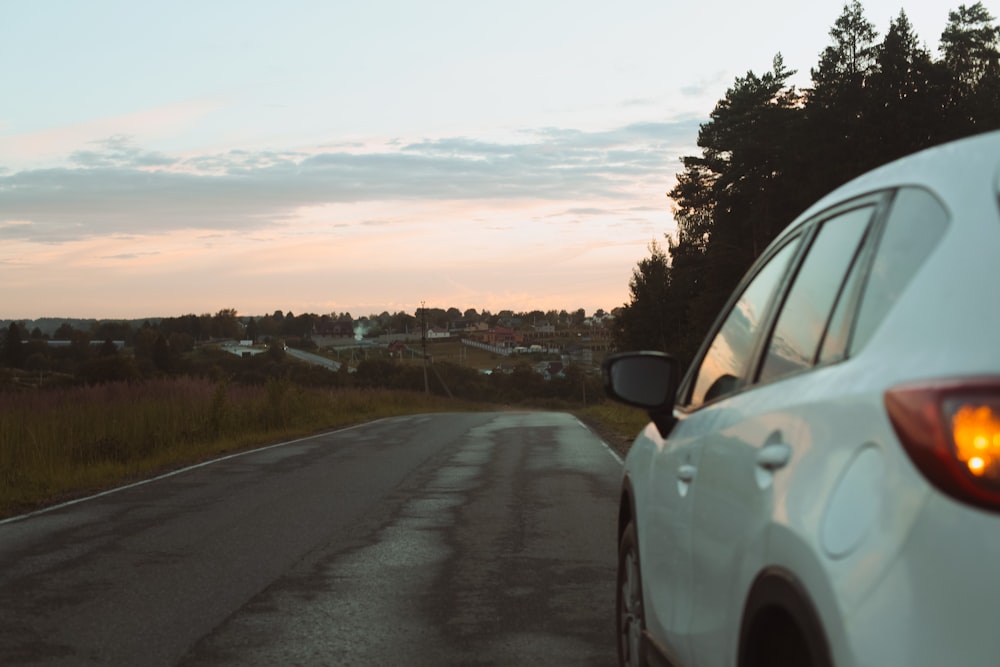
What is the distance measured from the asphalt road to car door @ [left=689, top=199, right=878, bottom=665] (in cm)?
303

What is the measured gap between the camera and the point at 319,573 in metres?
8.73

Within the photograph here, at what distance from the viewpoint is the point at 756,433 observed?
2.86 m

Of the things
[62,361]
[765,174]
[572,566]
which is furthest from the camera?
[765,174]

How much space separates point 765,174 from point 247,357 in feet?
96.6

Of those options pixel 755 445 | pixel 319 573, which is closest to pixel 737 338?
pixel 755 445

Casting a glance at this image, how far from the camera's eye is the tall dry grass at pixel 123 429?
16.3 meters

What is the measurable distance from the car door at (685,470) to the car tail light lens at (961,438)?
157 cm

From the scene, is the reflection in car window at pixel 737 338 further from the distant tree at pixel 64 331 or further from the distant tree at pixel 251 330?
the distant tree at pixel 251 330

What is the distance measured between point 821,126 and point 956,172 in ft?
172

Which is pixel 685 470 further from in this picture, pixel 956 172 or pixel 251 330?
pixel 251 330

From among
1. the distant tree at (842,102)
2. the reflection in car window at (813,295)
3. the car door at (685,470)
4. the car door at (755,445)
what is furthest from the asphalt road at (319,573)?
the distant tree at (842,102)

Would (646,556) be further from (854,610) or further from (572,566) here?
(572,566)

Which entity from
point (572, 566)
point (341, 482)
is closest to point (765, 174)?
point (341, 482)

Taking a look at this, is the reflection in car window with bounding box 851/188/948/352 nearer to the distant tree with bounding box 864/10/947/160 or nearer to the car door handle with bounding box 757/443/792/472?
the car door handle with bounding box 757/443/792/472
